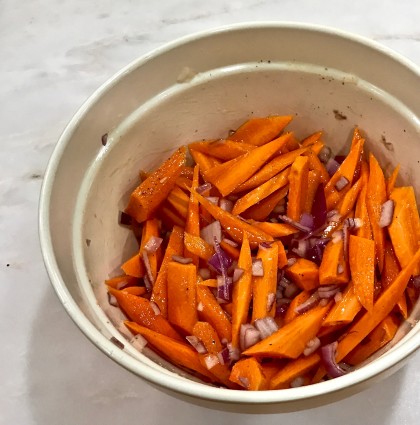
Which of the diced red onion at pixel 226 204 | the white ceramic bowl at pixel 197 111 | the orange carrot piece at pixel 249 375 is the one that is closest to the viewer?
the orange carrot piece at pixel 249 375

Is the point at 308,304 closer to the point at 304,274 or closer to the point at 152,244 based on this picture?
the point at 304,274

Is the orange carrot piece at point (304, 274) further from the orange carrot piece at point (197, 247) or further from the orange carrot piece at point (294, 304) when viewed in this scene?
the orange carrot piece at point (197, 247)

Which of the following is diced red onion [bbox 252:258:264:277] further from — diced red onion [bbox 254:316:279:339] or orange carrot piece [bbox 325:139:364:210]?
orange carrot piece [bbox 325:139:364:210]

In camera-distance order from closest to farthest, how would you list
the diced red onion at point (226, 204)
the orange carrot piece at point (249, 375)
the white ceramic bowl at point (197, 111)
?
the orange carrot piece at point (249, 375) < the white ceramic bowl at point (197, 111) < the diced red onion at point (226, 204)

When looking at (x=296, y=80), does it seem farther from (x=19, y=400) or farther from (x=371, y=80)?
(x=19, y=400)

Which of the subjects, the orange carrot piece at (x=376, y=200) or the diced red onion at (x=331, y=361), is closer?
the diced red onion at (x=331, y=361)

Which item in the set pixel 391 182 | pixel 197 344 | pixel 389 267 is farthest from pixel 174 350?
pixel 391 182

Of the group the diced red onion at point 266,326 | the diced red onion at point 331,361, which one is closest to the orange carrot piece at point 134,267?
the diced red onion at point 266,326
